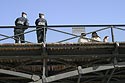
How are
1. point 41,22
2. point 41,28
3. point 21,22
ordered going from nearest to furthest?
point 41,28 < point 41,22 < point 21,22

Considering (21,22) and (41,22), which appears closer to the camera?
(41,22)

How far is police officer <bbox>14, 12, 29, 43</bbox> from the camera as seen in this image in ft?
49.7

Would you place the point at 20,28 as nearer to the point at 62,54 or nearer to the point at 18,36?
the point at 18,36

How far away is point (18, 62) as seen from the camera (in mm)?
14852

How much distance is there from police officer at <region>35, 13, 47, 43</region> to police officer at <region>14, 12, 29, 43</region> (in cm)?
51

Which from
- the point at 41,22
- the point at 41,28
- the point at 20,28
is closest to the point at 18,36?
the point at 20,28

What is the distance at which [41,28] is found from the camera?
15.1 m

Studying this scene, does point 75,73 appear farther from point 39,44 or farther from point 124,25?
point 124,25

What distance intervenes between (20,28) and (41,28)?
0.93m

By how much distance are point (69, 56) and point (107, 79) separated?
2.74 m

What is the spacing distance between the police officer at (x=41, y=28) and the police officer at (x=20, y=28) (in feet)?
1.67

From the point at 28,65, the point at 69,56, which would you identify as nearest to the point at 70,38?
the point at 69,56

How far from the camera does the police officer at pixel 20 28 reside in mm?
15156

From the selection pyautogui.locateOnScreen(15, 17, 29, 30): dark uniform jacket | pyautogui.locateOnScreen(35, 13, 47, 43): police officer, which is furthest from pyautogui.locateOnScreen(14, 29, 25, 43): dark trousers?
pyautogui.locateOnScreen(35, 13, 47, 43): police officer
